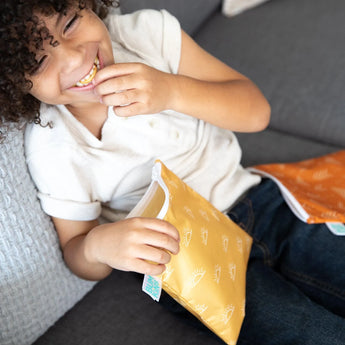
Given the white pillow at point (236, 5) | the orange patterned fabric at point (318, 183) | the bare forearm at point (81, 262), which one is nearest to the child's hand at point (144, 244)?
the bare forearm at point (81, 262)

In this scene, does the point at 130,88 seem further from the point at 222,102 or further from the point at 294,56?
the point at 294,56

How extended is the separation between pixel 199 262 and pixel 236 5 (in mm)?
1131

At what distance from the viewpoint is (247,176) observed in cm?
100

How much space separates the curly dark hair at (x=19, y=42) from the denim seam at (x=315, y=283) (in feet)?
2.04

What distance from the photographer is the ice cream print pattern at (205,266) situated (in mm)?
718

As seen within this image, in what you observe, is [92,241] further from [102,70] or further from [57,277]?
[102,70]

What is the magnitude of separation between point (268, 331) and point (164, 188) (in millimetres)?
334

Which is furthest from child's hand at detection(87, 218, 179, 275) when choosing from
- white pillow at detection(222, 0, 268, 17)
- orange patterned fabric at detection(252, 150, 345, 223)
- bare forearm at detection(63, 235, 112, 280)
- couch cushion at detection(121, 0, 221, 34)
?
white pillow at detection(222, 0, 268, 17)

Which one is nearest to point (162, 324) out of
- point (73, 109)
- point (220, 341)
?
point (220, 341)

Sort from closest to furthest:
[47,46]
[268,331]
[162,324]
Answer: [47,46] < [268,331] < [162,324]

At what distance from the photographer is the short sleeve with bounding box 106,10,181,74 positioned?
0.95m

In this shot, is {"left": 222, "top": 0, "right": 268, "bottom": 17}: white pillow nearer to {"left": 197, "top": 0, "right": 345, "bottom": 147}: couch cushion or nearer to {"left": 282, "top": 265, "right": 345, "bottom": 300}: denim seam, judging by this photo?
{"left": 197, "top": 0, "right": 345, "bottom": 147}: couch cushion

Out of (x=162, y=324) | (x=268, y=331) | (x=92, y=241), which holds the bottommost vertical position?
(x=162, y=324)

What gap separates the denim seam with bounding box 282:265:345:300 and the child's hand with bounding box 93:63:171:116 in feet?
1.45
